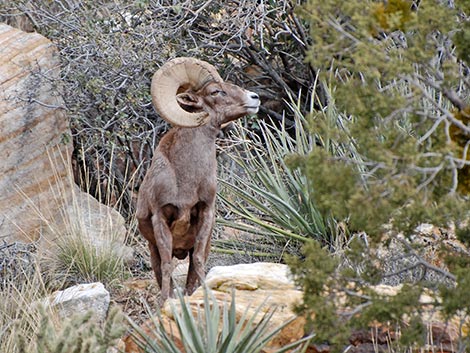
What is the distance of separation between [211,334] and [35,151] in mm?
6008

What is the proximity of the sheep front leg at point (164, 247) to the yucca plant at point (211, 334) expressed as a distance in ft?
4.83

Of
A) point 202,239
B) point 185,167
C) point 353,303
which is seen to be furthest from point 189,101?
point 353,303

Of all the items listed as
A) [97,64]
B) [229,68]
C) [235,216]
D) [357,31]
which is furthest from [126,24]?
[357,31]

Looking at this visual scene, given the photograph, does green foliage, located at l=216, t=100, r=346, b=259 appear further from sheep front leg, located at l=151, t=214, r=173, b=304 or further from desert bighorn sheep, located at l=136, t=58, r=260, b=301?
sheep front leg, located at l=151, t=214, r=173, b=304

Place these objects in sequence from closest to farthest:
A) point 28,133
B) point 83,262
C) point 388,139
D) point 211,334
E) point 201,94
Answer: point 388,139 → point 211,334 → point 201,94 → point 83,262 → point 28,133

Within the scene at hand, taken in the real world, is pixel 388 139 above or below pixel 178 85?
above

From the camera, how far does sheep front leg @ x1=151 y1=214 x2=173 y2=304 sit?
8383 mm

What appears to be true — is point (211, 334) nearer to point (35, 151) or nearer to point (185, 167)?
point (185, 167)

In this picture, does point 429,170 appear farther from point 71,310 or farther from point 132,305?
point 132,305

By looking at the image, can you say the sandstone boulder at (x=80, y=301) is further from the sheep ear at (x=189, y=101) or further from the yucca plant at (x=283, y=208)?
the yucca plant at (x=283, y=208)

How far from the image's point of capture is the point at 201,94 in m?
8.76

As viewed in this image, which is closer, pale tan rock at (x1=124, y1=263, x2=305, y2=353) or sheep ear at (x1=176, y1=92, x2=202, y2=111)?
pale tan rock at (x1=124, y1=263, x2=305, y2=353)

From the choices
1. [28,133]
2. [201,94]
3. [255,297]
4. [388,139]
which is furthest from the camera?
[28,133]

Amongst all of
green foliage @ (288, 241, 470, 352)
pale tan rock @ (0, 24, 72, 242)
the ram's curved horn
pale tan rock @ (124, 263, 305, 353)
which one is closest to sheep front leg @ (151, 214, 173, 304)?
pale tan rock @ (124, 263, 305, 353)
